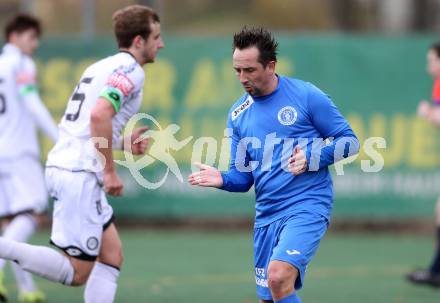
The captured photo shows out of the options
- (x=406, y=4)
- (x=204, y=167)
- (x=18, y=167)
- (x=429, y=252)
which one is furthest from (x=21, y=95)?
(x=406, y=4)

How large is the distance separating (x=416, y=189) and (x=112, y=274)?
687 cm

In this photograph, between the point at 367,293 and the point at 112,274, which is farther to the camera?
the point at 367,293

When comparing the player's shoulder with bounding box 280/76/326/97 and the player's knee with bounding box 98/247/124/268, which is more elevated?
the player's shoulder with bounding box 280/76/326/97

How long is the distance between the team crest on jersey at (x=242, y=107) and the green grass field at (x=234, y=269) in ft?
8.47

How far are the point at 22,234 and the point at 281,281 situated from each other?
11.3 ft

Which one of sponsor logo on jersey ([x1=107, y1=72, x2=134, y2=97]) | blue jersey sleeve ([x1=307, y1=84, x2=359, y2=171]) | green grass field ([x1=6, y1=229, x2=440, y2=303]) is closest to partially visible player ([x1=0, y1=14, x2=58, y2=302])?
green grass field ([x1=6, y1=229, x2=440, y2=303])

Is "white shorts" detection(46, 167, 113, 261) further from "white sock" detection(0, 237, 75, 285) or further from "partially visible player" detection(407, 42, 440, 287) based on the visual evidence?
"partially visible player" detection(407, 42, 440, 287)

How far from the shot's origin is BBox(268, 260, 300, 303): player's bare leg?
6109 millimetres

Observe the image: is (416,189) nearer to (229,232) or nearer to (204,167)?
(229,232)

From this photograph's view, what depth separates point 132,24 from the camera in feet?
23.1

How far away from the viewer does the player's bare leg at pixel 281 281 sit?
→ 241 inches

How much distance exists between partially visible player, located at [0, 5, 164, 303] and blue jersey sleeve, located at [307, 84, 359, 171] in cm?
131

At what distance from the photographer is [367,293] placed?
9.20 meters

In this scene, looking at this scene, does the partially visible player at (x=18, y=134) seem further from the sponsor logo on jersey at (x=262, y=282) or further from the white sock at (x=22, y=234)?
the sponsor logo on jersey at (x=262, y=282)
